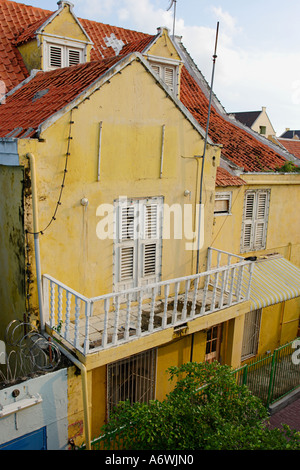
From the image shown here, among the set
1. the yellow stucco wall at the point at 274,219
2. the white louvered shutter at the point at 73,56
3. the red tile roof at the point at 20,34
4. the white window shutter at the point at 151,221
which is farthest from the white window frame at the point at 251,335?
the white louvered shutter at the point at 73,56

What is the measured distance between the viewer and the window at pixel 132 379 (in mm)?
9898

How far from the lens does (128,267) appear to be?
32.2 ft

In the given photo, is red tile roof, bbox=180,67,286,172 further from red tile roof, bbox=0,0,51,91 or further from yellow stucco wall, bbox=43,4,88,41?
red tile roof, bbox=0,0,51,91

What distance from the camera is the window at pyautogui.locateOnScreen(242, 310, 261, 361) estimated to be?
1456cm

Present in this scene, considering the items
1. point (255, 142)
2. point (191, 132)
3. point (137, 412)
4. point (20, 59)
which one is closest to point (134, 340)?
point (137, 412)

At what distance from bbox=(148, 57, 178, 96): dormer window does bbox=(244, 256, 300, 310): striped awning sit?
7043 mm

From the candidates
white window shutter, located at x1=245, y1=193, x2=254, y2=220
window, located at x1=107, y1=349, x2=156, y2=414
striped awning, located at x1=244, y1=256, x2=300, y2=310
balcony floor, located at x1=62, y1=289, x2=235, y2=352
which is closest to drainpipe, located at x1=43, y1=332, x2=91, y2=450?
balcony floor, located at x1=62, y1=289, x2=235, y2=352

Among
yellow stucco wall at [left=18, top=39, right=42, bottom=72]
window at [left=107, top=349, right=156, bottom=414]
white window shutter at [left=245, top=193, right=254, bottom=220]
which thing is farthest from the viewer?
white window shutter at [left=245, top=193, right=254, bottom=220]

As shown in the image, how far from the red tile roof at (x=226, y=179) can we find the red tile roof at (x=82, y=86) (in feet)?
3.38

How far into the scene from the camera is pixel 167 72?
13547 millimetres

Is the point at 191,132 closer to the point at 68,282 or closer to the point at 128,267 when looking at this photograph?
the point at 128,267

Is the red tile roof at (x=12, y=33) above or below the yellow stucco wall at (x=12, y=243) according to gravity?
above

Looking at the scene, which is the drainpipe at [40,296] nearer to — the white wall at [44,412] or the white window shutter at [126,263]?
the white wall at [44,412]

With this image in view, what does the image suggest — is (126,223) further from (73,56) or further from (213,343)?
(73,56)
